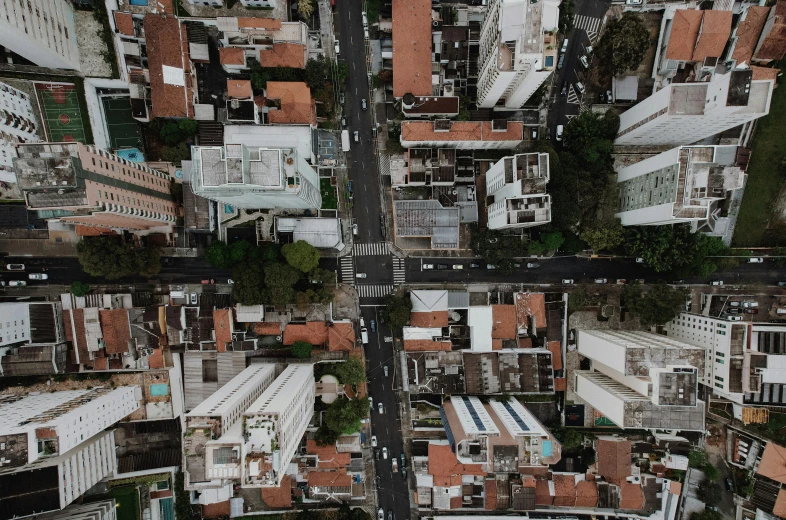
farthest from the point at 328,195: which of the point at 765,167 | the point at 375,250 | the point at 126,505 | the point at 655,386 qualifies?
the point at 765,167

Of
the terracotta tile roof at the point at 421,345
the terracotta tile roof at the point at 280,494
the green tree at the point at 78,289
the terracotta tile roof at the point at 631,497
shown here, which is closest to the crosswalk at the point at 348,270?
the terracotta tile roof at the point at 421,345

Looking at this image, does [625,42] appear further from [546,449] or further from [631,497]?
[631,497]

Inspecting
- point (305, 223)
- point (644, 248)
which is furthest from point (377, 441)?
point (644, 248)

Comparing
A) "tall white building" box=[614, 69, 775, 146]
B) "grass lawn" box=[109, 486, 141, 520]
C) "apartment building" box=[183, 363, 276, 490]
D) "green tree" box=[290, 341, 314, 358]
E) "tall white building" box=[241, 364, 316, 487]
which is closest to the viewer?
"apartment building" box=[183, 363, 276, 490]

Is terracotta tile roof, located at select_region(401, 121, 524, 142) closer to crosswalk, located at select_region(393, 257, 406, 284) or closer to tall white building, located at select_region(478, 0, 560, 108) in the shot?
tall white building, located at select_region(478, 0, 560, 108)

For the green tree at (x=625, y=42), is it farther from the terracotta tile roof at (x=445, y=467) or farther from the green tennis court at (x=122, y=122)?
the green tennis court at (x=122, y=122)

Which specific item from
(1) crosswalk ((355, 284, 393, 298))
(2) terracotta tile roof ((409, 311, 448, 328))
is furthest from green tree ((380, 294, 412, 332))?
(1) crosswalk ((355, 284, 393, 298))

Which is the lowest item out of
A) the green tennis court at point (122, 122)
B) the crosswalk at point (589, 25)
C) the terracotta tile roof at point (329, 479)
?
the terracotta tile roof at point (329, 479)
